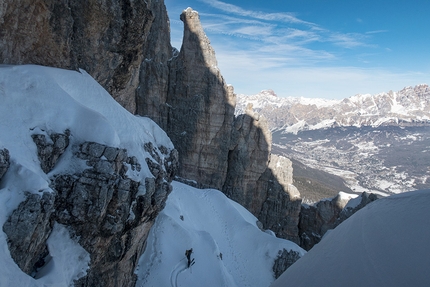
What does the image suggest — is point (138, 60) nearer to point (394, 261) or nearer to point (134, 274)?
point (134, 274)

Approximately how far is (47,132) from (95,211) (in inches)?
143

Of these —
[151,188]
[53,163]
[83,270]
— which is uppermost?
[53,163]

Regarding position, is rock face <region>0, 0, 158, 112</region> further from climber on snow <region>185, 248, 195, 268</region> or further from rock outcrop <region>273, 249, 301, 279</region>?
rock outcrop <region>273, 249, 301, 279</region>

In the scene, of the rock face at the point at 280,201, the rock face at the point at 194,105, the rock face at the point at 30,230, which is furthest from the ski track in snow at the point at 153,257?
the rock face at the point at 280,201

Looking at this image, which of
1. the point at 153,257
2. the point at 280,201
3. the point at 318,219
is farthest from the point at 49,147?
the point at 318,219

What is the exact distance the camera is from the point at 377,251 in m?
4.74

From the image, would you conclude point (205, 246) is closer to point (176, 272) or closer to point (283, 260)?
point (176, 272)

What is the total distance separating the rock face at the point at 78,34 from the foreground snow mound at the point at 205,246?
11.3 meters

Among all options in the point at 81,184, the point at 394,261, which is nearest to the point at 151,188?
the point at 81,184

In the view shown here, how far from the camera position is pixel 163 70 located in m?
38.7

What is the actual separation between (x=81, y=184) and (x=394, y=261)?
10.5 metres

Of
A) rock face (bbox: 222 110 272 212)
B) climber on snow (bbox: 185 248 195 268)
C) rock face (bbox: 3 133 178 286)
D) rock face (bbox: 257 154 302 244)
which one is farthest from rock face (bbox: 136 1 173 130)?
rock face (bbox: 3 133 178 286)

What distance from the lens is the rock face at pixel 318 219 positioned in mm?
41938

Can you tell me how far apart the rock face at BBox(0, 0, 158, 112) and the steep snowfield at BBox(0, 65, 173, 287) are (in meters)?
1.14
